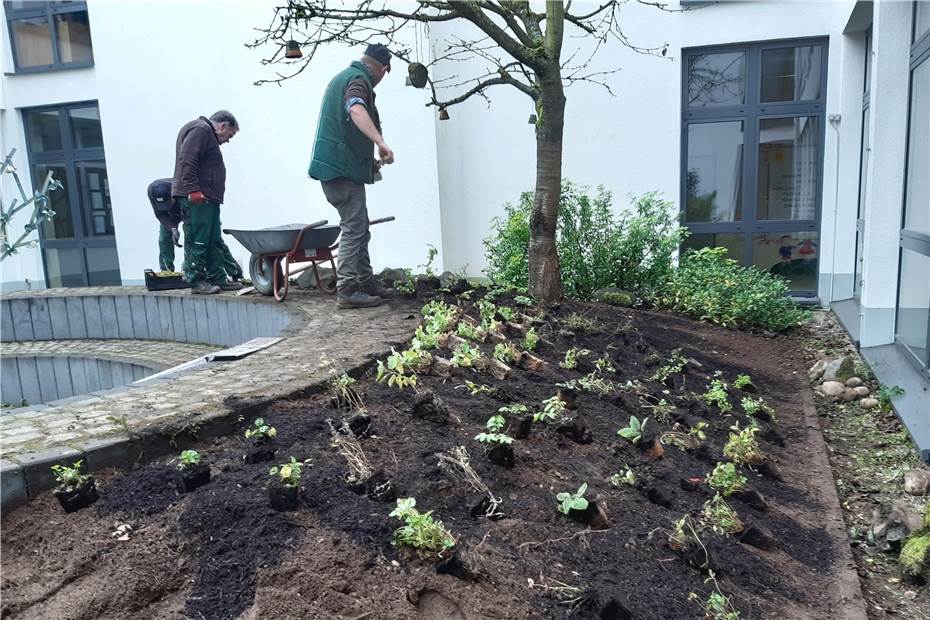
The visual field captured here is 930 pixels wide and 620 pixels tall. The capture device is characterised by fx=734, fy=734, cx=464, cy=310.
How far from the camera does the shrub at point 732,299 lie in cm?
734

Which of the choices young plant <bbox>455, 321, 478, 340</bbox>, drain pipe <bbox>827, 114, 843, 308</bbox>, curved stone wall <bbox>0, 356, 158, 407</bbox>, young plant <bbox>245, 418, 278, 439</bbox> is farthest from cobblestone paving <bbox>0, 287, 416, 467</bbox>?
drain pipe <bbox>827, 114, 843, 308</bbox>

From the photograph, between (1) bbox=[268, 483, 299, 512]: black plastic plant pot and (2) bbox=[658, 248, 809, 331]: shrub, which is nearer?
(1) bbox=[268, 483, 299, 512]: black plastic plant pot

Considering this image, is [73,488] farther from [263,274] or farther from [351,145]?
[263,274]

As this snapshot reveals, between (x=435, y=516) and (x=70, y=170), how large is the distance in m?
12.0

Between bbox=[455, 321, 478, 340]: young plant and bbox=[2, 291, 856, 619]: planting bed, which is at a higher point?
bbox=[455, 321, 478, 340]: young plant

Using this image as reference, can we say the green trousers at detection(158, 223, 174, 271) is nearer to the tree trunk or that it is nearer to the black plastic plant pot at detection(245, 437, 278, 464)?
the tree trunk

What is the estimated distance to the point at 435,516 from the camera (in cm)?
254

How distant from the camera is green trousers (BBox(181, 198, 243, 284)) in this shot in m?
7.82

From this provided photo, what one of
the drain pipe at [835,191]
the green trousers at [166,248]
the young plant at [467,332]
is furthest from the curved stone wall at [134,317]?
the drain pipe at [835,191]

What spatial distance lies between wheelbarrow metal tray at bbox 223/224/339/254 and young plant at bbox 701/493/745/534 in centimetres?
504

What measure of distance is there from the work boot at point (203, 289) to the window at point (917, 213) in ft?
21.4

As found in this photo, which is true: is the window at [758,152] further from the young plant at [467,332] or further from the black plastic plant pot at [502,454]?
the black plastic plant pot at [502,454]

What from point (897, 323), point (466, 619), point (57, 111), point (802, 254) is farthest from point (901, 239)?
point (57, 111)

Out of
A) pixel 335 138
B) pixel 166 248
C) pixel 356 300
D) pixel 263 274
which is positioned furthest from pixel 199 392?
pixel 166 248
